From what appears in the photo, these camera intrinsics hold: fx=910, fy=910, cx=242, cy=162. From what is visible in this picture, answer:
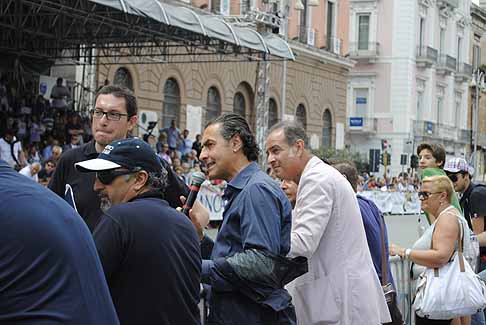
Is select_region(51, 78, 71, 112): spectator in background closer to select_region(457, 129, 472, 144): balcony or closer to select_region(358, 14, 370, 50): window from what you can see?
select_region(358, 14, 370, 50): window

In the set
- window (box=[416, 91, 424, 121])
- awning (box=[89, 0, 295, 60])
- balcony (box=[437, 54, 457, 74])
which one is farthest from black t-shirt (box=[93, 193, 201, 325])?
balcony (box=[437, 54, 457, 74])

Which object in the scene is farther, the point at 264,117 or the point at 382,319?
the point at 264,117

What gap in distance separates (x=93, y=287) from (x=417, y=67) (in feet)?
186

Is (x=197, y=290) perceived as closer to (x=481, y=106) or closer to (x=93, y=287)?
(x=93, y=287)

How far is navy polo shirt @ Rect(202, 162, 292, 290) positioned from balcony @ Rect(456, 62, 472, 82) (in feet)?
206

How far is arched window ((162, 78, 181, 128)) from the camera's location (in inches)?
1190

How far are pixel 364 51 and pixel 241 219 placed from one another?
52896mm

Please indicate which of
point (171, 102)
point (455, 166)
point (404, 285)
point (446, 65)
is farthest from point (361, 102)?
point (455, 166)

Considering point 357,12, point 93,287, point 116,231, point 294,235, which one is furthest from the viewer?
point 357,12

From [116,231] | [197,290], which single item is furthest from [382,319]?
[116,231]

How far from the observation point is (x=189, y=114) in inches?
1222

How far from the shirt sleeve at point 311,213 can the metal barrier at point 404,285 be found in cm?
324

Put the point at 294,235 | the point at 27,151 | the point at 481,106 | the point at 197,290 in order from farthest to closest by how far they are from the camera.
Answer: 1. the point at 481,106
2. the point at 27,151
3. the point at 294,235
4. the point at 197,290

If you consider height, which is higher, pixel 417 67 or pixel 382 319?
pixel 417 67
